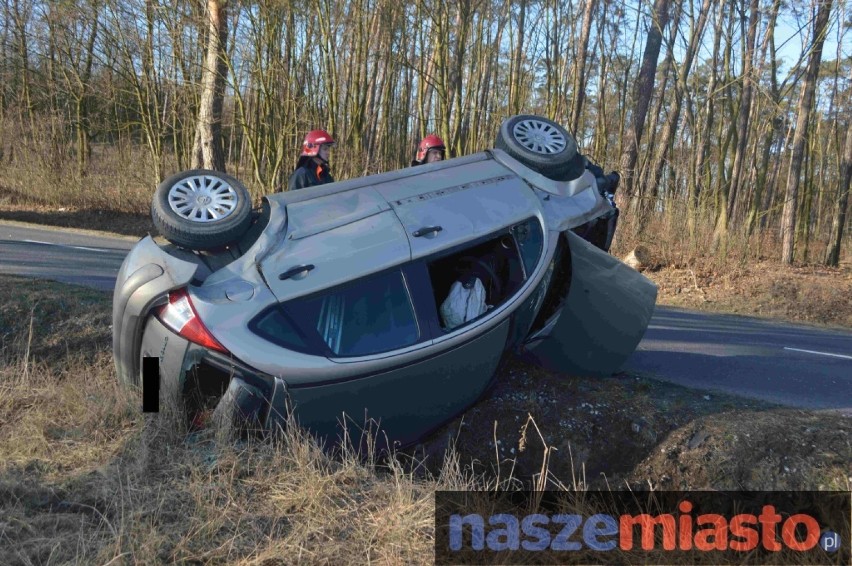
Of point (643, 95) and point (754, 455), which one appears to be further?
point (643, 95)

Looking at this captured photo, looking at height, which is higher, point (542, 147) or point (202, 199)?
point (542, 147)

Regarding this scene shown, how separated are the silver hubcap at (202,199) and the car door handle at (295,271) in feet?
1.77

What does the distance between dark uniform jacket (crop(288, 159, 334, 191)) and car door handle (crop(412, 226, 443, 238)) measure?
2.19 metres

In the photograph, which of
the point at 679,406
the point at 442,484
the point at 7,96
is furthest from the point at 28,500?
the point at 7,96

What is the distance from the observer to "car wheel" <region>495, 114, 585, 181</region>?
5152 mm

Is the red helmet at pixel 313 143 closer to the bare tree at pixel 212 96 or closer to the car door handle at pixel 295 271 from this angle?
Answer: the car door handle at pixel 295 271

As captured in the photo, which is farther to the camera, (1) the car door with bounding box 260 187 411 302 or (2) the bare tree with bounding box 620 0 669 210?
(2) the bare tree with bounding box 620 0 669 210

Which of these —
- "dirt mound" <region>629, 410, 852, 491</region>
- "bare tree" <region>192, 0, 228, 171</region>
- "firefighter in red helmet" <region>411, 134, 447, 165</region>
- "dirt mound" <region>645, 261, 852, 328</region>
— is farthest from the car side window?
"bare tree" <region>192, 0, 228, 171</region>

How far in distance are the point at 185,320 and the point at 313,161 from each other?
2890mm

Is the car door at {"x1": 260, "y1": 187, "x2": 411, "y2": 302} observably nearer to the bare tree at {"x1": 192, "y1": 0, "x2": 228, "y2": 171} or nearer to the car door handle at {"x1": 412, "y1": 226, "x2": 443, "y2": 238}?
the car door handle at {"x1": 412, "y1": 226, "x2": 443, "y2": 238}

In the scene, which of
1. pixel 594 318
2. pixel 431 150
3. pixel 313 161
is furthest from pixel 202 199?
pixel 431 150

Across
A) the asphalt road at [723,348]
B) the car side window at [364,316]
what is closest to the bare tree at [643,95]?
the asphalt road at [723,348]

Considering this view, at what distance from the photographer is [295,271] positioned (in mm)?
4059

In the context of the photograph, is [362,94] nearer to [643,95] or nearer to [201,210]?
[643,95]
